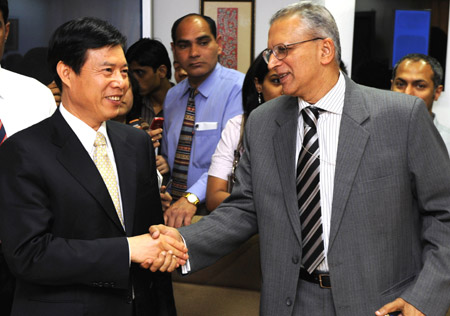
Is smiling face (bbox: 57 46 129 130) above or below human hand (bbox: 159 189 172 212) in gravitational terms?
above

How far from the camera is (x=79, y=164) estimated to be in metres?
1.63

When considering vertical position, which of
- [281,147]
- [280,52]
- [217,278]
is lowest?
[217,278]

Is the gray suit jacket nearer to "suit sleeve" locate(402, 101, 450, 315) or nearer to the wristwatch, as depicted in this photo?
"suit sleeve" locate(402, 101, 450, 315)

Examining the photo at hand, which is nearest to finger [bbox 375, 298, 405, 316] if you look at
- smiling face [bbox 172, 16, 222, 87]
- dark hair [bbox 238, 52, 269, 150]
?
dark hair [bbox 238, 52, 269, 150]

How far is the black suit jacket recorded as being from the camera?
154 cm

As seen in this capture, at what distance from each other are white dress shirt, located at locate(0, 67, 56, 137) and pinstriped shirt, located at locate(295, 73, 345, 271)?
3.28 ft

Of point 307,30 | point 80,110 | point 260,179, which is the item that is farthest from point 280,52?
point 80,110

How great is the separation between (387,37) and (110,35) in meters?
3.13

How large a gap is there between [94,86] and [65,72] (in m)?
0.11

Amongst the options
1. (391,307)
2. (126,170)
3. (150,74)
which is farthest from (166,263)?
(150,74)

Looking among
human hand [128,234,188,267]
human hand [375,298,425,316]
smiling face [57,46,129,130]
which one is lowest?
human hand [375,298,425,316]

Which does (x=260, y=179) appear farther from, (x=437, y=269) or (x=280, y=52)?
(x=437, y=269)

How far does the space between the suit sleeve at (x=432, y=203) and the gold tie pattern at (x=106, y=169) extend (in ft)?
2.99

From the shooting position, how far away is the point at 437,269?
1.69m
